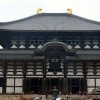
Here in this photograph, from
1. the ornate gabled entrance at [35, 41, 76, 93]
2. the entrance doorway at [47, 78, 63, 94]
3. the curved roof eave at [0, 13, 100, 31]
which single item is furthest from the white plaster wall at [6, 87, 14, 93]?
the curved roof eave at [0, 13, 100, 31]

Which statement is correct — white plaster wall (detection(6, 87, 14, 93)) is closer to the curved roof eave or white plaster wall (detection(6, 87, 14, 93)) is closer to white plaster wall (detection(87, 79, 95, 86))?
the curved roof eave

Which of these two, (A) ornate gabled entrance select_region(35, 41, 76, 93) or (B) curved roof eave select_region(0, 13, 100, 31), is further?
(B) curved roof eave select_region(0, 13, 100, 31)

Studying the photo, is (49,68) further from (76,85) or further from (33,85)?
(76,85)

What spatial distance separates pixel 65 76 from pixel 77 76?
4.91 ft

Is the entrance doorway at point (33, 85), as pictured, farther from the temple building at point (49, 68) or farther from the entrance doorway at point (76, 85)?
the entrance doorway at point (76, 85)

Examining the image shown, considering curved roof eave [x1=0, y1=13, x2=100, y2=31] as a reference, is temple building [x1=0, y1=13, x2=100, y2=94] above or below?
below

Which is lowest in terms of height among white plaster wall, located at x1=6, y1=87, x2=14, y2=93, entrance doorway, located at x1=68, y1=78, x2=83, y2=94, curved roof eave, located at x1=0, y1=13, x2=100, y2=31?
white plaster wall, located at x1=6, y1=87, x2=14, y2=93

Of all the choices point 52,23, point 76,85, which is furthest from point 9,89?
point 52,23

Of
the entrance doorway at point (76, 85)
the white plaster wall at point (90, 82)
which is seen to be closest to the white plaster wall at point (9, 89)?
the entrance doorway at point (76, 85)

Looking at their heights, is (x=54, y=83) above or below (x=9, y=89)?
above

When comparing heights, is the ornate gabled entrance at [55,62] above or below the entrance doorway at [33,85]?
above

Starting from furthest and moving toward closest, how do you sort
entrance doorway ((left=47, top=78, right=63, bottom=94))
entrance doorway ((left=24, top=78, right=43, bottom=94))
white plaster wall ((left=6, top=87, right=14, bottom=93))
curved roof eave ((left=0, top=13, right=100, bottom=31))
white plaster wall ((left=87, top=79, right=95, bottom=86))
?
curved roof eave ((left=0, top=13, right=100, bottom=31)) < white plaster wall ((left=6, top=87, right=14, bottom=93)) < white plaster wall ((left=87, top=79, right=95, bottom=86)) < entrance doorway ((left=24, top=78, right=43, bottom=94)) < entrance doorway ((left=47, top=78, right=63, bottom=94))

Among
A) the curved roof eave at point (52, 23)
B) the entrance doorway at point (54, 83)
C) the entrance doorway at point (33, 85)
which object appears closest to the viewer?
the entrance doorway at point (54, 83)

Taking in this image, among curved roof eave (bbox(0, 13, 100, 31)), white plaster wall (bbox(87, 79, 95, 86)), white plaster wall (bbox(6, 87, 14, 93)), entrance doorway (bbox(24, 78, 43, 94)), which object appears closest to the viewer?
entrance doorway (bbox(24, 78, 43, 94))
